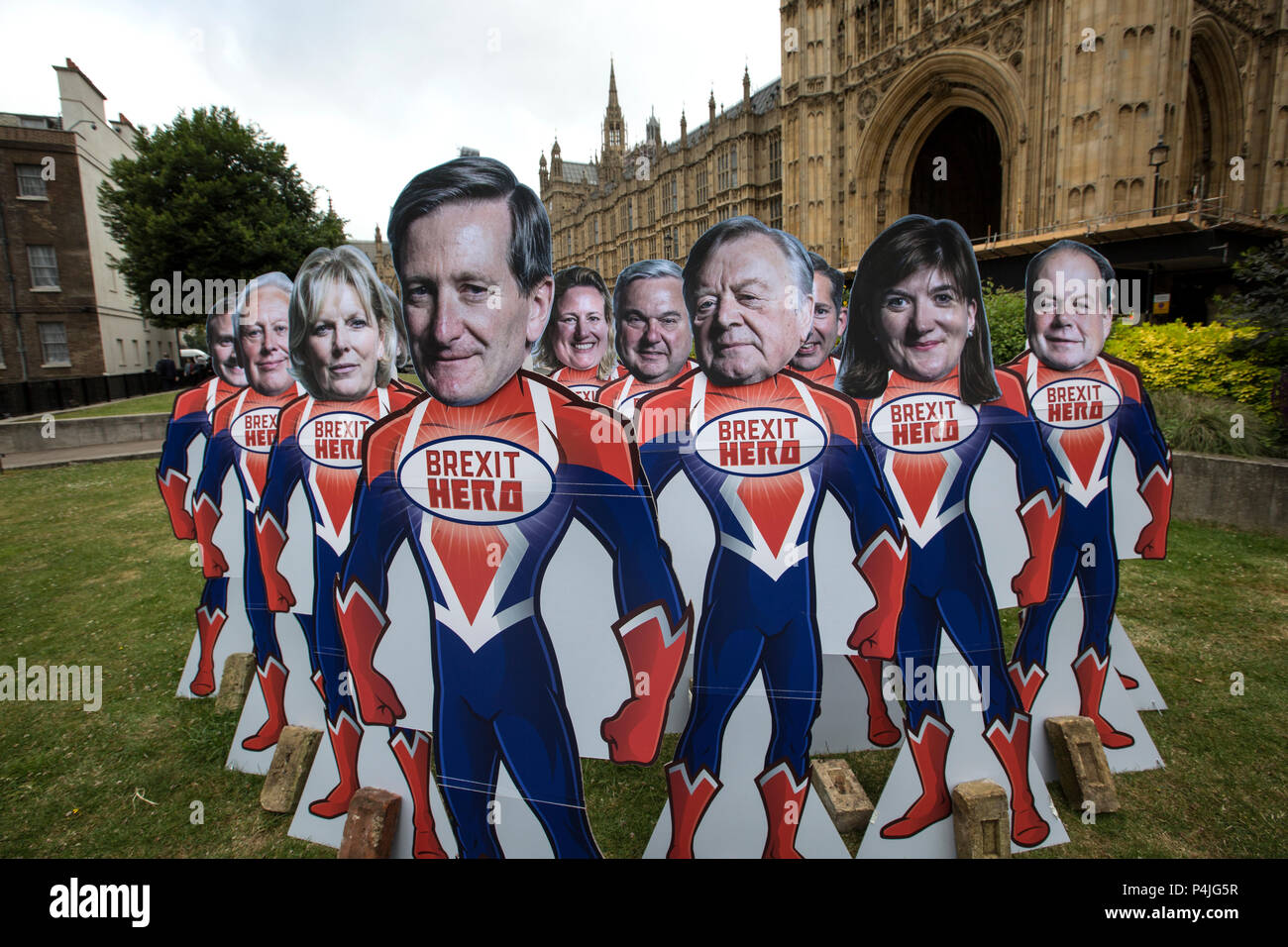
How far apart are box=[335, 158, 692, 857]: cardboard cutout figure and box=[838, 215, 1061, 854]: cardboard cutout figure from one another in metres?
1.50

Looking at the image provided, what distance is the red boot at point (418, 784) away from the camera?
10.0 feet

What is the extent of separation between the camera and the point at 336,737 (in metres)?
3.42

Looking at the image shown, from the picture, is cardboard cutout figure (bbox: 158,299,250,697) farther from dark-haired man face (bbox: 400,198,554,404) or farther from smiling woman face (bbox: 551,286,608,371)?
dark-haired man face (bbox: 400,198,554,404)

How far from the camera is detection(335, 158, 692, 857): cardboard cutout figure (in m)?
2.51

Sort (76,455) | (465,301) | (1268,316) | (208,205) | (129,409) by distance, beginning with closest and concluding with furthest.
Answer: (465,301)
(1268,316)
(76,455)
(208,205)
(129,409)

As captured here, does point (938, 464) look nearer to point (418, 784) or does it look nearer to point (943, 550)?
point (943, 550)

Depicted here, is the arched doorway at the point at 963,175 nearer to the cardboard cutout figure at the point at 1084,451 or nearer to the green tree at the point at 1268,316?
the green tree at the point at 1268,316

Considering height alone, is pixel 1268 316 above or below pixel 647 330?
above

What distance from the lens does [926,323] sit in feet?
10.5

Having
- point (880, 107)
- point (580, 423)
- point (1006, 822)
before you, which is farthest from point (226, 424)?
point (880, 107)

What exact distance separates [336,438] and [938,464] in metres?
3.44

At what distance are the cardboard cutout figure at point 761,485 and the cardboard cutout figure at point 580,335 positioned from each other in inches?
82.3

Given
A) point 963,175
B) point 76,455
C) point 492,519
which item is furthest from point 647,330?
point 963,175

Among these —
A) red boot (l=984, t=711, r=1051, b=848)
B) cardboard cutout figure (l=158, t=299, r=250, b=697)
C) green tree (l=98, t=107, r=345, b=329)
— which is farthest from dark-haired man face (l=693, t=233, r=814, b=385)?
green tree (l=98, t=107, r=345, b=329)
